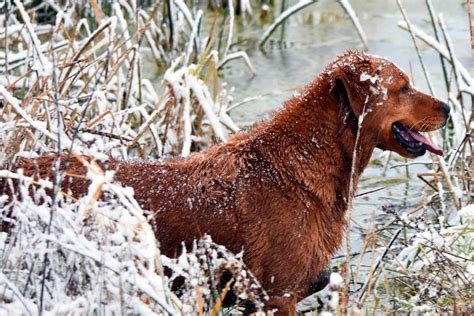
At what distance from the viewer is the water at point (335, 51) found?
7.58m

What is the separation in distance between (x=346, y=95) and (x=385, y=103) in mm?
225

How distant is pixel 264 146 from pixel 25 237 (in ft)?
4.52

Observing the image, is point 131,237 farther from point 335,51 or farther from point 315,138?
point 335,51

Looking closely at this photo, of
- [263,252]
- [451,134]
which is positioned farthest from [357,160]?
[451,134]

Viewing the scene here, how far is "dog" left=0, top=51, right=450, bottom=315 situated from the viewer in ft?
14.9

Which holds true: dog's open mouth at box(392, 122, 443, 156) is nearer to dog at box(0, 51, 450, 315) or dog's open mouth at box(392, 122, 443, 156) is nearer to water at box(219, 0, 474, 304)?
dog at box(0, 51, 450, 315)

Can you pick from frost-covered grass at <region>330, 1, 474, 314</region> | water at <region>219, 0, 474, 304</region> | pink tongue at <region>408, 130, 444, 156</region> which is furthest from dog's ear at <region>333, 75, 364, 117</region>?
water at <region>219, 0, 474, 304</region>

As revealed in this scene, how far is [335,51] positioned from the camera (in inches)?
386

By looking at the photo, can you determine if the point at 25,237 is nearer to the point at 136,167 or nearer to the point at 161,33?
the point at 136,167

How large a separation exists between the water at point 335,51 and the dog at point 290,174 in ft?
7.57

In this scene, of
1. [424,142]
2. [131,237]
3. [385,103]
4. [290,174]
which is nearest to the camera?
[131,237]

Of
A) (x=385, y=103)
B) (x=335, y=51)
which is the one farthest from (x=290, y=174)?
(x=335, y=51)

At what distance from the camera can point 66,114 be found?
5793 mm

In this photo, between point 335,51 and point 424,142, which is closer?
point 424,142
